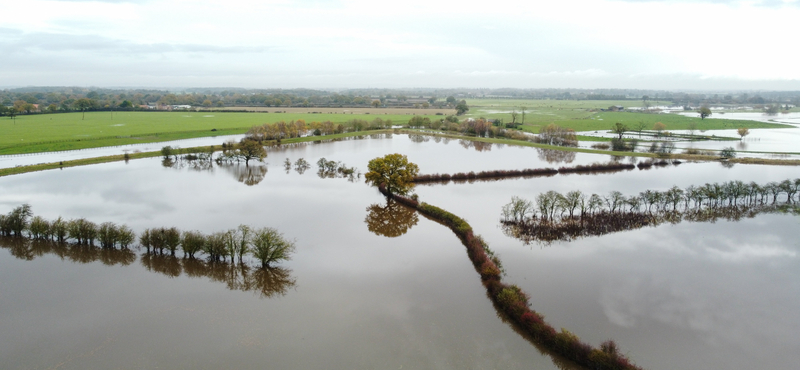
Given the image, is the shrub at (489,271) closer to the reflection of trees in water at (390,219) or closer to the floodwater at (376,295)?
the floodwater at (376,295)

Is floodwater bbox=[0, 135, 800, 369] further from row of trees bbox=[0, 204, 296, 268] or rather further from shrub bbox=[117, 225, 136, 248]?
shrub bbox=[117, 225, 136, 248]

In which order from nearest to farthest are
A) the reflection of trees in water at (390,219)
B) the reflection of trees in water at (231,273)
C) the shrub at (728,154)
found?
the reflection of trees in water at (231,273) → the reflection of trees in water at (390,219) → the shrub at (728,154)

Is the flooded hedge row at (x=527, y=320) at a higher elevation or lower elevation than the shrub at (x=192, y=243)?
lower

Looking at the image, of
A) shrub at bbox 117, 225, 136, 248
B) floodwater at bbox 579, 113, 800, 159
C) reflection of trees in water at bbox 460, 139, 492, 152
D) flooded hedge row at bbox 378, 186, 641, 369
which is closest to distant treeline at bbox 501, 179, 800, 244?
flooded hedge row at bbox 378, 186, 641, 369

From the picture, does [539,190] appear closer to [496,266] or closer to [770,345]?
[496,266]

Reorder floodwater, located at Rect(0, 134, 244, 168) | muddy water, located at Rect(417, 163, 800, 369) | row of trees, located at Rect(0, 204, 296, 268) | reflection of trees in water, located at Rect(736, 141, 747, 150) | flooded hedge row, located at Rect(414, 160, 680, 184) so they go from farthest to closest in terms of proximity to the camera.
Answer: reflection of trees in water, located at Rect(736, 141, 747, 150), floodwater, located at Rect(0, 134, 244, 168), flooded hedge row, located at Rect(414, 160, 680, 184), row of trees, located at Rect(0, 204, 296, 268), muddy water, located at Rect(417, 163, 800, 369)

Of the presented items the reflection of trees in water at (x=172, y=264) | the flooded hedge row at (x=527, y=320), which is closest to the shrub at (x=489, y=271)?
the flooded hedge row at (x=527, y=320)
